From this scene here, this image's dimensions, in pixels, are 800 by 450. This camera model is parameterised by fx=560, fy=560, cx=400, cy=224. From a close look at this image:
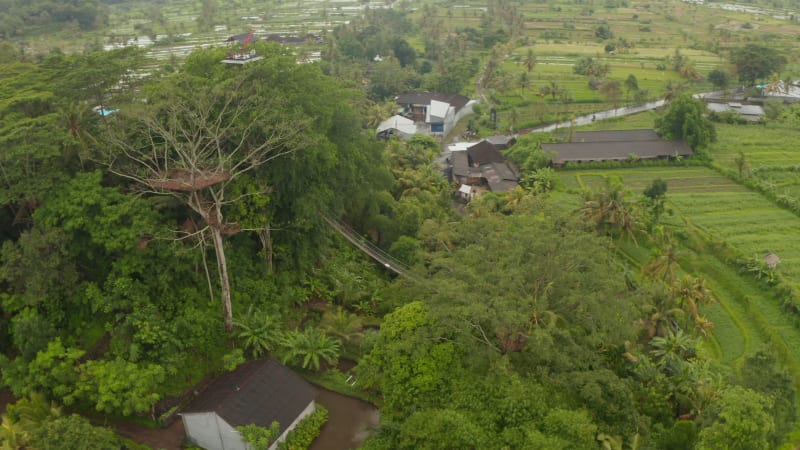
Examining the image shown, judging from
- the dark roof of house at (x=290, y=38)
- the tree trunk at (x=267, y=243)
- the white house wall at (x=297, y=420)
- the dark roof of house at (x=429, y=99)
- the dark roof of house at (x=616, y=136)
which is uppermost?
the dark roof of house at (x=290, y=38)

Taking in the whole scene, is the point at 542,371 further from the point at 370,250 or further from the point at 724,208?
the point at 724,208

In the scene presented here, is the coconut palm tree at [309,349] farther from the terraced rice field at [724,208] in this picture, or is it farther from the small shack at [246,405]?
the terraced rice field at [724,208]

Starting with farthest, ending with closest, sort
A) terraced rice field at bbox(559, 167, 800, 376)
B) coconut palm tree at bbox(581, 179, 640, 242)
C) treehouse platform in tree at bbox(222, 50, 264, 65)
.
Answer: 1. coconut palm tree at bbox(581, 179, 640, 242)
2. treehouse platform in tree at bbox(222, 50, 264, 65)
3. terraced rice field at bbox(559, 167, 800, 376)

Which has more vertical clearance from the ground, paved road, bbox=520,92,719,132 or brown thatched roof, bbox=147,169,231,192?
brown thatched roof, bbox=147,169,231,192

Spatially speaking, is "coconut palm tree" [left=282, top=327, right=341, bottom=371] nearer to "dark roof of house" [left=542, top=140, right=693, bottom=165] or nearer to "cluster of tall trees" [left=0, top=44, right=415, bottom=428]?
"cluster of tall trees" [left=0, top=44, right=415, bottom=428]

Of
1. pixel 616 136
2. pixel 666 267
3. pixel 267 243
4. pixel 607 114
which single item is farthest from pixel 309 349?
pixel 607 114

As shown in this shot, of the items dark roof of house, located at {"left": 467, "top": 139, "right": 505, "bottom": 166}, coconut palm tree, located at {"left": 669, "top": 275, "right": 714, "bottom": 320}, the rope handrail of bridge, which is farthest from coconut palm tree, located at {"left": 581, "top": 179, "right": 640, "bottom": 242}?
dark roof of house, located at {"left": 467, "top": 139, "right": 505, "bottom": 166}

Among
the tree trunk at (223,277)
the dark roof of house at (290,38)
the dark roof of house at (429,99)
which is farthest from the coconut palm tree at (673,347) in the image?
the dark roof of house at (290,38)
